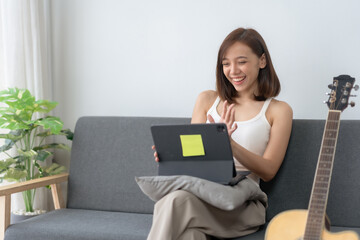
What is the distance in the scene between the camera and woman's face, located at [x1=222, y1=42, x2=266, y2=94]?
2271mm

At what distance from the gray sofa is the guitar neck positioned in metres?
0.37

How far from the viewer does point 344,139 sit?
2.29 metres

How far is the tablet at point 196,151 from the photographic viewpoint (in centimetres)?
198

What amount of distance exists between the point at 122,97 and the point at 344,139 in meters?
1.29

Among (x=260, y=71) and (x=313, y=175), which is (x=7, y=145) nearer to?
(x=260, y=71)

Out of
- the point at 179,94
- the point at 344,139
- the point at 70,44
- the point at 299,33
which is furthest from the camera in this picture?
the point at 70,44

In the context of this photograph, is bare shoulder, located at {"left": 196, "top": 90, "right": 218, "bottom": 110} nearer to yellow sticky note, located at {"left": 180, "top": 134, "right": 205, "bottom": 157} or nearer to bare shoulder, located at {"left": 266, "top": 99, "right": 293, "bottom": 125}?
bare shoulder, located at {"left": 266, "top": 99, "right": 293, "bottom": 125}

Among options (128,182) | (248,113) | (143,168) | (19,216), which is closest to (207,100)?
(248,113)

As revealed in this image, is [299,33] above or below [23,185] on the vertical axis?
above

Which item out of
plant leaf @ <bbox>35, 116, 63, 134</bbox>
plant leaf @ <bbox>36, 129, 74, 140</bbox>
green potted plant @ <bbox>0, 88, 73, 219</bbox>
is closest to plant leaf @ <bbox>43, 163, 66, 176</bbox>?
green potted plant @ <bbox>0, 88, 73, 219</bbox>

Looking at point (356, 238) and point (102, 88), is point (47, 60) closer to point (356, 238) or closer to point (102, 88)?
point (102, 88)

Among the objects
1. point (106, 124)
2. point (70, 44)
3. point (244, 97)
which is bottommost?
point (106, 124)

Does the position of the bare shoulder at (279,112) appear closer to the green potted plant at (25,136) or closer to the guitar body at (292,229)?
the guitar body at (292,229)

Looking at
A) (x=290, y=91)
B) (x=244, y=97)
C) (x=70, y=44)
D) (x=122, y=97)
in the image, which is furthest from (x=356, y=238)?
(x=70, y=44)
